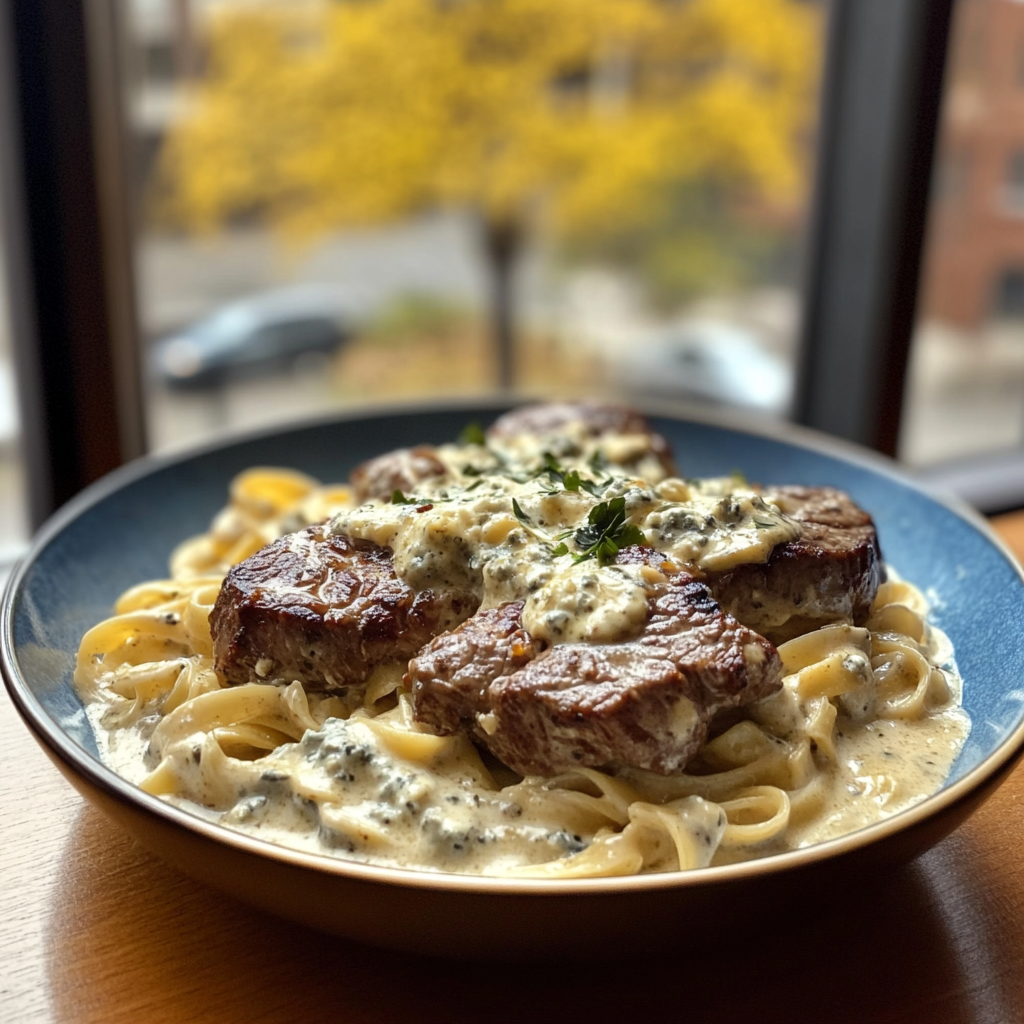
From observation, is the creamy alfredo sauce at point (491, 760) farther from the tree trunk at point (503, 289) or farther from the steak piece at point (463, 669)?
the tree trunk at point (503, 289)

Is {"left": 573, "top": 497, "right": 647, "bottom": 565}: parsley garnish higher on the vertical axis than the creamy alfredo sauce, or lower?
higher

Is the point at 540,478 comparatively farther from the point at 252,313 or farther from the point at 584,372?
the point at 584,372

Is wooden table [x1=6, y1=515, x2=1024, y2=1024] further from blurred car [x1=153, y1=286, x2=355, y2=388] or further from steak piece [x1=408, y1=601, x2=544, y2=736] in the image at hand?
blurred car [x1=153, y1=286, x2=355, y2=388]

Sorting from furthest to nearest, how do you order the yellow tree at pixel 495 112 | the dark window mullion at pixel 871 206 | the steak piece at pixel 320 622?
the yellow tree at pixel 495 112, the dark window mullion at pixel 871 206, the steak piece at pixel 320 622

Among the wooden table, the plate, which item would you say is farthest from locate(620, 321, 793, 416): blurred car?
the wooden table

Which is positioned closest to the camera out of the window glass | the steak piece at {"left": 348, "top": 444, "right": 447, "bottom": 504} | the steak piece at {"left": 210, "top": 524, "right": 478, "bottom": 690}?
the steak piece at {"left": 210, "top": 524, "right": 478, "bottom": 690}

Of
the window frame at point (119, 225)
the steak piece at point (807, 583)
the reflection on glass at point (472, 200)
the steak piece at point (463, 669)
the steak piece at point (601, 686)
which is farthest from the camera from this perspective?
the reflection on glass at point (472, 200)

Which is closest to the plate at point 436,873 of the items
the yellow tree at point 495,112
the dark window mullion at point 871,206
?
the dark window mullion at point 871,206
